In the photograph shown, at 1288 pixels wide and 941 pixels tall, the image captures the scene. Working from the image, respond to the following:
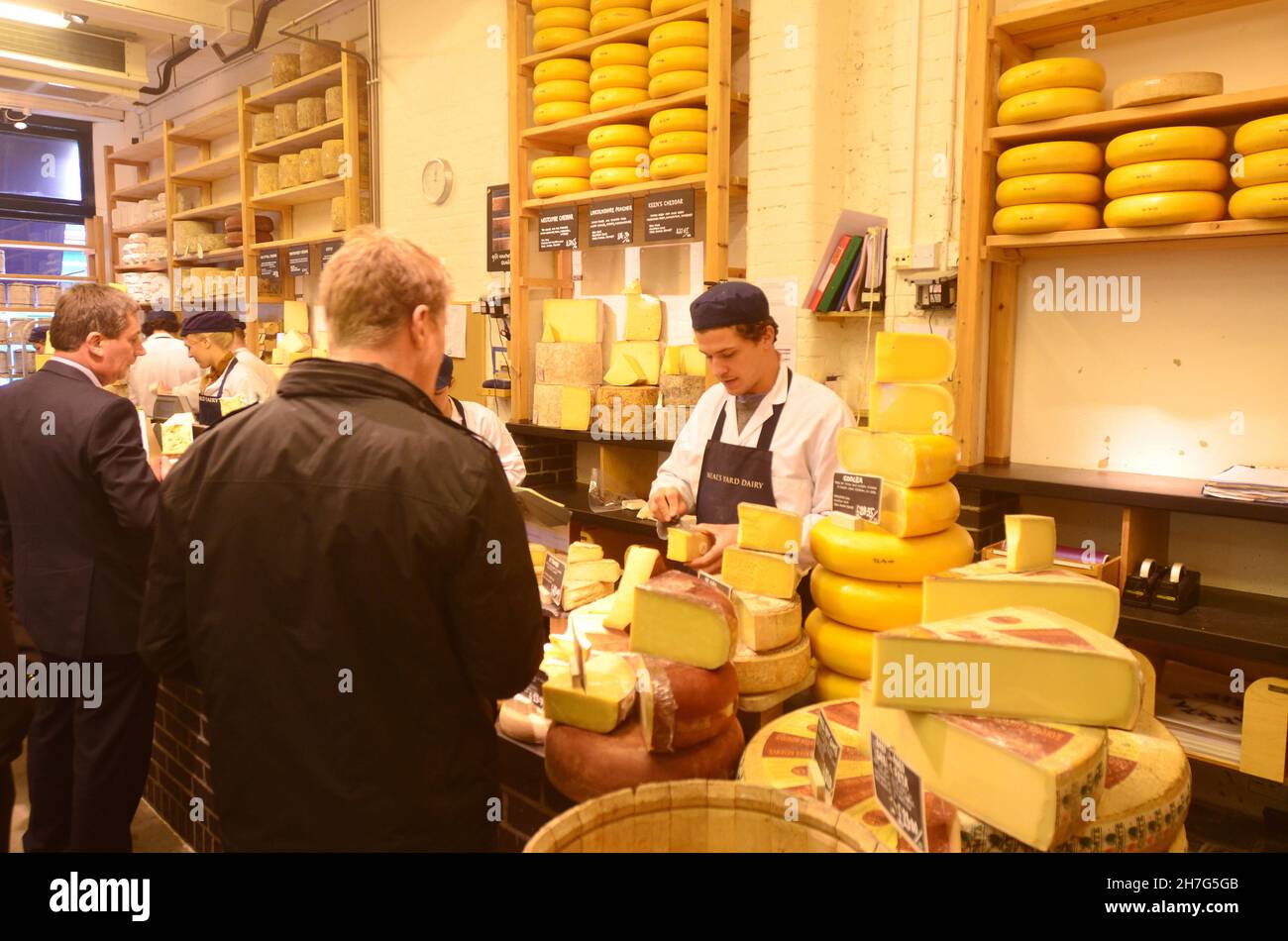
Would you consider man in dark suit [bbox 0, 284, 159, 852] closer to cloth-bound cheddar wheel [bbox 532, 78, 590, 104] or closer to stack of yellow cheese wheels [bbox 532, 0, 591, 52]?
cloth-bound cheddar wheel [bbox 532, 78, 590, 104]

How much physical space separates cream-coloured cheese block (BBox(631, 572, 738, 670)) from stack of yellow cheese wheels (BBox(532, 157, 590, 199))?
11.7 ft

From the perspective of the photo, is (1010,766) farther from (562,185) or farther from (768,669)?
(562,185)

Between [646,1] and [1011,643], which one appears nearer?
[1011,643]

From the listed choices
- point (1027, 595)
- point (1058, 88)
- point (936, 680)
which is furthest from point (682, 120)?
point (936, 680)

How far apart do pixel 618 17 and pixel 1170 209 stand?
2754mm

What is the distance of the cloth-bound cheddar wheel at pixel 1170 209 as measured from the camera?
8.86ft

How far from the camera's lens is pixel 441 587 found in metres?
1.33

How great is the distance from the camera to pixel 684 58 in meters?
3.99

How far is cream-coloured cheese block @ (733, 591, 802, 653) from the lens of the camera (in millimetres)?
1645

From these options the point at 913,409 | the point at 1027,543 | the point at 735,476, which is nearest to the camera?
the point at 1027,543

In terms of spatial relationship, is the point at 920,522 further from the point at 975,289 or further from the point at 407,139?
the point at 407,139

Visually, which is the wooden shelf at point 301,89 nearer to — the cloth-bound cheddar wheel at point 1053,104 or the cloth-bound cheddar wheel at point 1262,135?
the cloth-bound cheddar wheel at point 1053,104

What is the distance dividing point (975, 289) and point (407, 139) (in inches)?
170
